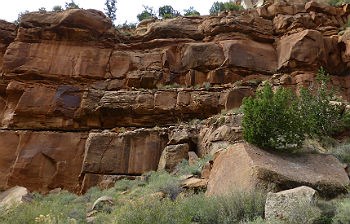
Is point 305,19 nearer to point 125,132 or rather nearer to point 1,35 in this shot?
point 125,132

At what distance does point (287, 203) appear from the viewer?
6.19 meters

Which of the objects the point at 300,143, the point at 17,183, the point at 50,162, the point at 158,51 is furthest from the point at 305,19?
the point at 17,183

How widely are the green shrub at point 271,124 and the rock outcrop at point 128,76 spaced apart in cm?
501

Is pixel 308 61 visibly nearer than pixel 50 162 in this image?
No

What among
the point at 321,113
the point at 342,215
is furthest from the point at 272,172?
the point at 321,113

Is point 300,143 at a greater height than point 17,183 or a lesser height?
greater

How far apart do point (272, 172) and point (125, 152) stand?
321 inches

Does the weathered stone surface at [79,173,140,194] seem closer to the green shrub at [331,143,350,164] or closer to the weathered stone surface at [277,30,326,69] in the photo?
the green shrub at [331,143,350,164]

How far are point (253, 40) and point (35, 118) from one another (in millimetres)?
10744

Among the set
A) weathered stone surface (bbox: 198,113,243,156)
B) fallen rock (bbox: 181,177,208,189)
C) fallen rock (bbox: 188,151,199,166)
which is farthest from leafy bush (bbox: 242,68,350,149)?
fallen rock (bbox: 188,151,199,166)

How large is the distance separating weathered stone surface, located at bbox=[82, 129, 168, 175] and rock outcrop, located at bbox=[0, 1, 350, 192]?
37mm

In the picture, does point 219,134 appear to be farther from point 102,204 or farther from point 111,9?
point 111,9

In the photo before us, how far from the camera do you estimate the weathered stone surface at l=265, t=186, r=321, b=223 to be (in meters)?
6.04

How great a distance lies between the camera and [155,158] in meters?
14.7
